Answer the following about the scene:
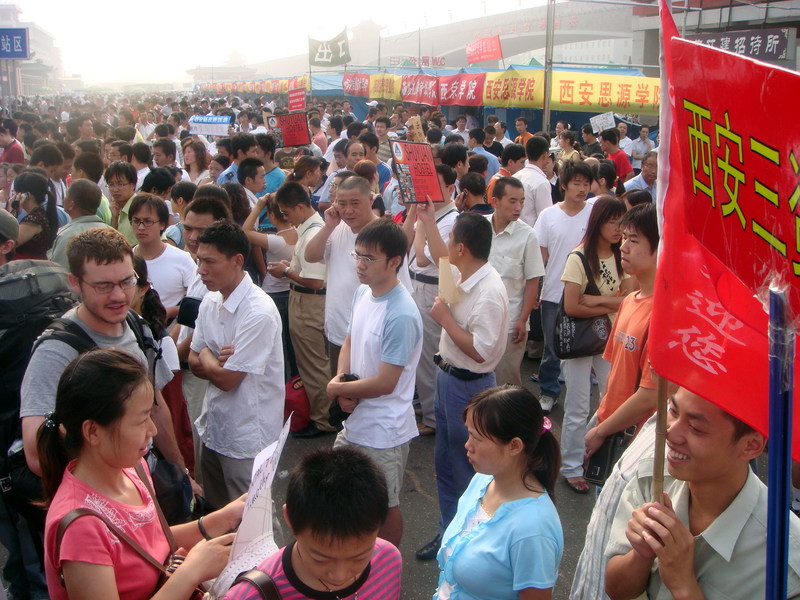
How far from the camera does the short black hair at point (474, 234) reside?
12.0 ft

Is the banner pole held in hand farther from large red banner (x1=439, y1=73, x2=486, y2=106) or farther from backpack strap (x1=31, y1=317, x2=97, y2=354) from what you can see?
large red banner (x1=439, y1=73, x2=486, y2=106)

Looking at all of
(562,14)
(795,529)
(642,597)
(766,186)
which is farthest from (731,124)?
(562,14)

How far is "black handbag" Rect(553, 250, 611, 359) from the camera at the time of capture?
13.5 ft

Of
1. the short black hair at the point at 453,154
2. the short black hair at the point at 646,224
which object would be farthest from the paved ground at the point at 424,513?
the short black hair at the point at 453,154

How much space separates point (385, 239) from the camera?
3.30m

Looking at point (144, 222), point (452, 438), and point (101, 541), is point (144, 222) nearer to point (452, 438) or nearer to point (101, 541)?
point (452, 438)

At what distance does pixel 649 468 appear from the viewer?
1.90 meters

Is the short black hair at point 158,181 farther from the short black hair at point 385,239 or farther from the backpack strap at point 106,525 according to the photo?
the backpack strap at point 106,525

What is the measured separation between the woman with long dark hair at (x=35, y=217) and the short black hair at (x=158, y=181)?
96 centimetres

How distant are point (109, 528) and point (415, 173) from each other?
140 inches

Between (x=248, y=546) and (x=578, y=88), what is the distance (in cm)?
1379

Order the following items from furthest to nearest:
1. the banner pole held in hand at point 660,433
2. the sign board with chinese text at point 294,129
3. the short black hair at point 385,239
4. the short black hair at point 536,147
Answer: the sign board with chinese text at point 294,129
the short black hair at point 536,147
the short black hair at point 385,239
the banner pole held in hand at point 660,433

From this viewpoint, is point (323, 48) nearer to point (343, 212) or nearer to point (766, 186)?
point (343, 212)

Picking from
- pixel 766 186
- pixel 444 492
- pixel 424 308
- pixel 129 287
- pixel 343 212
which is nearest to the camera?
pixel 766 186
